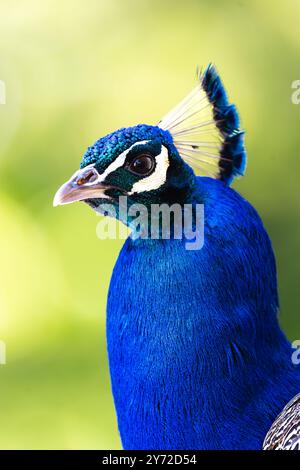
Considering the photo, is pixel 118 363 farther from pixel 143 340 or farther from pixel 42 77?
pixel 42 77

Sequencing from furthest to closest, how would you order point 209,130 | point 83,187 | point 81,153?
point 81,153, point 209,130, point 83,187

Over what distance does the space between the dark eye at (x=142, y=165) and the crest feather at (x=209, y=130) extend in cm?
15

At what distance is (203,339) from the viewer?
3.89ft

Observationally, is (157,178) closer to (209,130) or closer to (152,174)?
(152,174)

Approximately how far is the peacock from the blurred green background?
133 cm

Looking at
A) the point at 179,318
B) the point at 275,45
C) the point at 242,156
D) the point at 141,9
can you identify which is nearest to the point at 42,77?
the point at 141,9

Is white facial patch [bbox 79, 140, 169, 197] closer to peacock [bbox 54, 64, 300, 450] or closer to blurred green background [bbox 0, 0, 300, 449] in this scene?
peacock [bbox 54, 64, 300, 450]

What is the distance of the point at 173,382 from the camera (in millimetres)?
1200

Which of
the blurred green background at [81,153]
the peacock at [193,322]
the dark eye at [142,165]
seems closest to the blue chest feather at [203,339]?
the peacock at [193,322]

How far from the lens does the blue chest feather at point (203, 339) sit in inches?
46.9

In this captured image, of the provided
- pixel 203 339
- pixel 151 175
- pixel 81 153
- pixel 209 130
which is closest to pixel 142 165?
pixel 151 175

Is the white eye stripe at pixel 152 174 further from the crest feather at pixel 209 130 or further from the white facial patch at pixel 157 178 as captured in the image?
the crest feather at pixel 209 130

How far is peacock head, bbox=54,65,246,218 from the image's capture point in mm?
1125

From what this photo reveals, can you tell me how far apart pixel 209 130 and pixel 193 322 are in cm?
37
